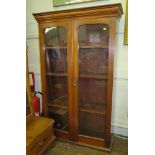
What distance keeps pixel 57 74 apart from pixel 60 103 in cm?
41

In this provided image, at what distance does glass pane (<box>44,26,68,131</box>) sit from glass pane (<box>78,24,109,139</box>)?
227mm

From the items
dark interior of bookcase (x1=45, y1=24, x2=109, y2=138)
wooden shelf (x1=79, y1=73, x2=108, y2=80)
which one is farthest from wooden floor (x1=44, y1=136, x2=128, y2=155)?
wooden shelf (x1=79, y1=73, x2=108, y2=80)

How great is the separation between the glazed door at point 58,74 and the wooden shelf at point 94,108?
181mm

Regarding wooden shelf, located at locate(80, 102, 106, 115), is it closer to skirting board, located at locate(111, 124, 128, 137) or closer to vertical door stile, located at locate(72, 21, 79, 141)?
vertical door stile, located at locate(72, 21, 79, 141)

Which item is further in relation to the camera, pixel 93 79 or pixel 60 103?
pixel 60 103

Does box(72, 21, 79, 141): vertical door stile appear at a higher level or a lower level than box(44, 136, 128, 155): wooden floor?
higher

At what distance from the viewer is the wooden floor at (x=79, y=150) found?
194cm

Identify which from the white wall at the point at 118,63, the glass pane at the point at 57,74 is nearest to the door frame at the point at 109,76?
the glass pane at the point at 57,74

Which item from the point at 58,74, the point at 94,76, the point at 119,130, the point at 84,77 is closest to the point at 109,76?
the point at 94,76

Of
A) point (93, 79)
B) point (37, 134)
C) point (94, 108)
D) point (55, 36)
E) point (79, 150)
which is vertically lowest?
point (79, 150)

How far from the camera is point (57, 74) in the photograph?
2.15 metres

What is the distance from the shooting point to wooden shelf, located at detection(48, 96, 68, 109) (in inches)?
85.8

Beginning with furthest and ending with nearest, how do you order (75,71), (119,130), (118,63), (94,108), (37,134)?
(119,130) < (118,63) < (94,108) < (75,71) < (37,134)

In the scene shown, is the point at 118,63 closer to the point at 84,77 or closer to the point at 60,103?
the point at 84,77
